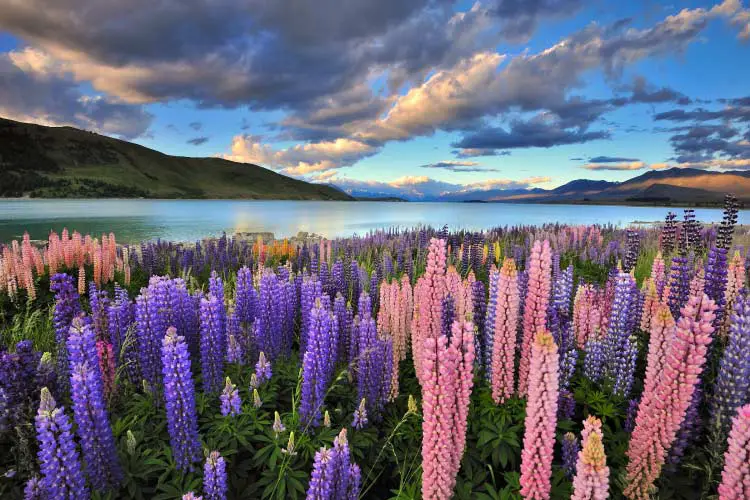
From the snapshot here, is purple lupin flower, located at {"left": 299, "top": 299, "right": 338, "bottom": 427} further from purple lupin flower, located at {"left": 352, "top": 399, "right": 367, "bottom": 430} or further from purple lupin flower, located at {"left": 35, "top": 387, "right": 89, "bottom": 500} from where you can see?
purple lupin flower, located at {"left": 35, "top": 387, "right": 89, "bottom": 500}

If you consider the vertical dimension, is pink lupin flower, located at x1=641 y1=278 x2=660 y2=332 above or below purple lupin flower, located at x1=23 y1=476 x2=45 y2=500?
above

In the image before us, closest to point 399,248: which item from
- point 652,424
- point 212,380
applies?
point 212,380

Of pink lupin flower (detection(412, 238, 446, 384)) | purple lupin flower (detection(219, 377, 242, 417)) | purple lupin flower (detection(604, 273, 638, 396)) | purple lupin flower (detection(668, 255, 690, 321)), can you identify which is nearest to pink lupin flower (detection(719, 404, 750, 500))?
purple lupin flower (detection(604, 273, 638, 396))

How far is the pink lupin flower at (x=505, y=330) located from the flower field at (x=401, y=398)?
0.02 m

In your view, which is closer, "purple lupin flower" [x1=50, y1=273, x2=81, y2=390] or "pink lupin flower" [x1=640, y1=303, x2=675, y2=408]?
"pink lupin flower" [x1=640, y1=303, x2=675, y2=408]

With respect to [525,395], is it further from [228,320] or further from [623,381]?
[228,320]

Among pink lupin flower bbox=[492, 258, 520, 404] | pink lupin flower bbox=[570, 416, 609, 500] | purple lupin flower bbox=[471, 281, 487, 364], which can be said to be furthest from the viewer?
purple lupin flower bbox=[471, 281, 487, 364]

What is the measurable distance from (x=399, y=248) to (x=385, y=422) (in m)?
10.2

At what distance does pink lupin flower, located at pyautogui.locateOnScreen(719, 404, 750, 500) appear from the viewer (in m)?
2.11

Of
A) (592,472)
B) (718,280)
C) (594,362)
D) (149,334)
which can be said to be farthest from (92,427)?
(718,280)

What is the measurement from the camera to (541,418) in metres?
2.50

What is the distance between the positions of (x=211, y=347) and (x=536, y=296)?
349 cm

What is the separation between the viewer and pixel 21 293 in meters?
10.1

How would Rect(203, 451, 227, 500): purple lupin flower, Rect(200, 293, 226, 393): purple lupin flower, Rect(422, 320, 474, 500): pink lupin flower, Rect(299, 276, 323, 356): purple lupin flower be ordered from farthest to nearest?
1. Rect(299, 276, 323, 356): purple lupin flower
2. Rect(200, 293, 226, 393): purple lupin flower
3. Rect(203, 451, 227, 500): purple lupin flower
4. Rect(422, 320, 474, 500): pink lupin flower
